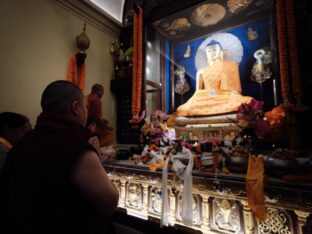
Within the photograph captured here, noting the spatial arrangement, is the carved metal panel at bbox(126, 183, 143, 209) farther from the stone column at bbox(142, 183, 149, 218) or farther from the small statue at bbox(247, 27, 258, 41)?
the small statue at bbox(247, 27, 258, 41)

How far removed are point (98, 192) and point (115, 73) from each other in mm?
4168

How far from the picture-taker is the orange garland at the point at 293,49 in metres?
2.28

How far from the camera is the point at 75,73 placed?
3.79 metres

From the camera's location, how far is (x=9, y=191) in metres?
0.91

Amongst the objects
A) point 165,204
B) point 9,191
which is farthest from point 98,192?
point 165,204

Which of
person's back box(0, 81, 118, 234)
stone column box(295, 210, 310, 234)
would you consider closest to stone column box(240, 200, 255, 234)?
stone column box(295, 210, 310, 234)

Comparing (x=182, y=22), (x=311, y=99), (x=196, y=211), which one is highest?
(x=182, y=22)

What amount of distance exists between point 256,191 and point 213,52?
2.76 meters

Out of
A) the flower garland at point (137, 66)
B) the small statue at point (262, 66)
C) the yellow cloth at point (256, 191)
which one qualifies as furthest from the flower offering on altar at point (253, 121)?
the flower garland at point (137, 66)

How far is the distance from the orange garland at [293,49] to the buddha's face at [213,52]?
137cm

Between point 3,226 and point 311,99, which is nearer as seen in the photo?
point 3,226

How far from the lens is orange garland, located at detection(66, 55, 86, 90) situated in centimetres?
374

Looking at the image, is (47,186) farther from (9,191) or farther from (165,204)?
(165,204)

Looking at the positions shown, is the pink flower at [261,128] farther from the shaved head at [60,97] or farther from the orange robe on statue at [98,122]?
the orange robe on statue at [98,122]
